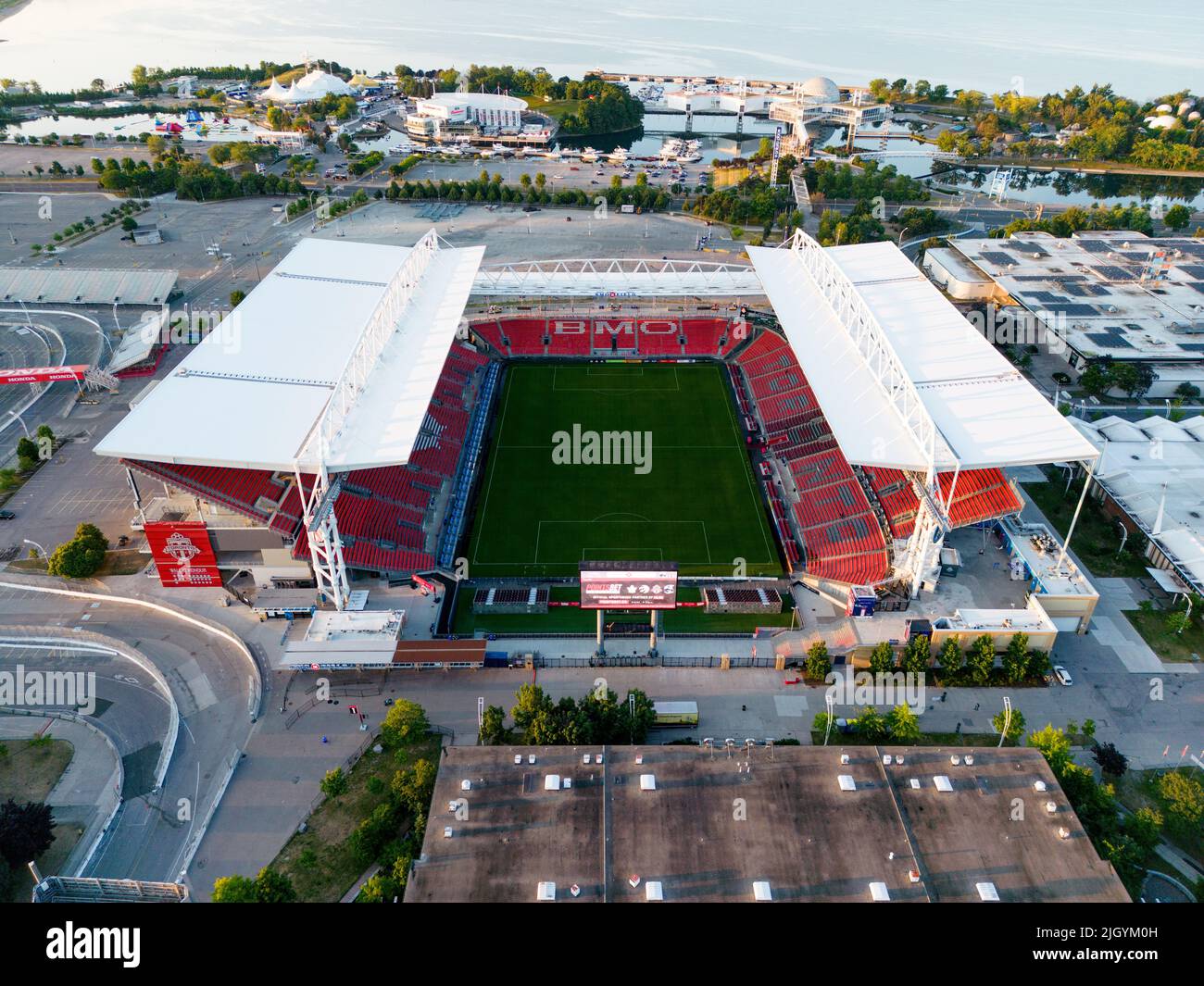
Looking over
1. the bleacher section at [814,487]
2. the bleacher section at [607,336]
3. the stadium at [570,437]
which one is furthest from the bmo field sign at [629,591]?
the bleacher section at [607,336]

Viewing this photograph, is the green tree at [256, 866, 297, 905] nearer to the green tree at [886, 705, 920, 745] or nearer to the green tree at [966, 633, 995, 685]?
the green tree at [886, 705, 920, 745]

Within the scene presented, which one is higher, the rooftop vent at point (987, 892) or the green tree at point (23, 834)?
the rooftop vent at point (987, 892)

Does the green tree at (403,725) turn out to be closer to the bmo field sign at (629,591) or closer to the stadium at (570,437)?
the bmo field sign at (629,591)

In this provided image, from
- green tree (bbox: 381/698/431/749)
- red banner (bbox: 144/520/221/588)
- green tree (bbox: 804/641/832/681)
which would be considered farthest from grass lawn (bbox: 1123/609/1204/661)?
red banner (bbox: 144/520/221/588)
